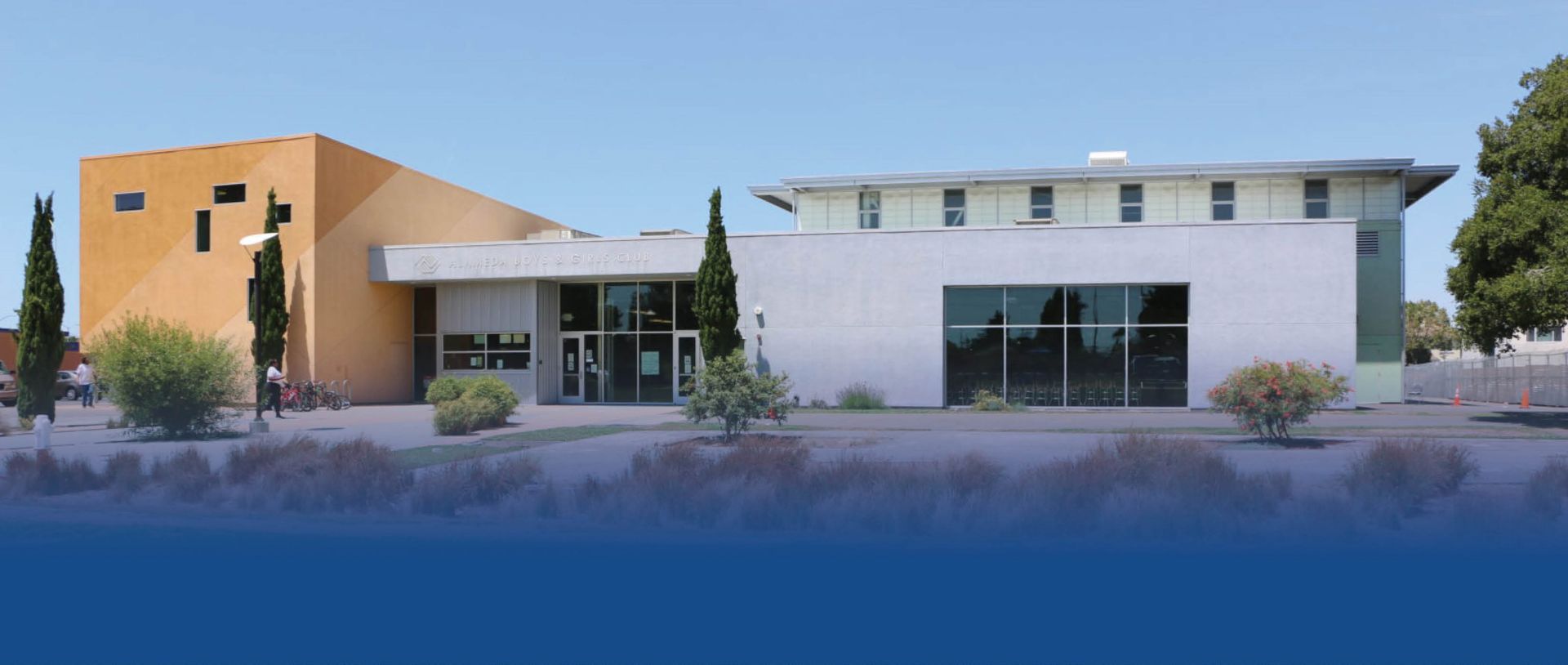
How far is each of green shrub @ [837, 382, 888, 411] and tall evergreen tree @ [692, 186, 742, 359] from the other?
3.26m

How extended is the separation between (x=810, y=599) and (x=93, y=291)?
111ft

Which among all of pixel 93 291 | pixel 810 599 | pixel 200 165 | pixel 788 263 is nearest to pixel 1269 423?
pixel 810 599

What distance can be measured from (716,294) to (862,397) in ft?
15.3

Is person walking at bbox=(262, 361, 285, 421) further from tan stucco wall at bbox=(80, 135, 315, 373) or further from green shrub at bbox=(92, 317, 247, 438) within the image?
green shrub at bbox=(92, 317, 247, 438)

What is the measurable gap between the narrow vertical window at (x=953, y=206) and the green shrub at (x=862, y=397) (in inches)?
312

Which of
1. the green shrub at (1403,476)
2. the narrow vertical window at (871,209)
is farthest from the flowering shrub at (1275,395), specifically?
the narrow vertical window at (871,209)

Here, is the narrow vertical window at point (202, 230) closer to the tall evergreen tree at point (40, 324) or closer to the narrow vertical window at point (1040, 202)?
the tall evergreen tree at point (40, 324)

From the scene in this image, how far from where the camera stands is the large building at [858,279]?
26266 mm

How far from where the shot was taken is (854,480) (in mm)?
10984

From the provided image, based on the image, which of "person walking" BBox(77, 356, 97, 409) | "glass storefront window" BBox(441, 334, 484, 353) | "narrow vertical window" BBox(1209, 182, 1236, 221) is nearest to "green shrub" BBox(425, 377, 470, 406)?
"glass storefront window" BBox(441, 334, 484, 353)

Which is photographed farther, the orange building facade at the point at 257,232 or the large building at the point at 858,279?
the orange building facade at the point at 257,232

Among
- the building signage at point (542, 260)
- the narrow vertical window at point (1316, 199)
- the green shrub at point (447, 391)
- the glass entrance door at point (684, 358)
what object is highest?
the narrow vertical window at point (1316, 199)

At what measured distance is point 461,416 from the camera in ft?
66.0

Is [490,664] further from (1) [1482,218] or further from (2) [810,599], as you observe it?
(1) [1482,218]
